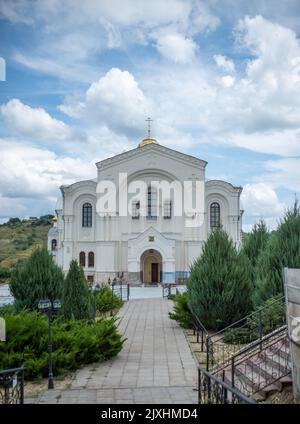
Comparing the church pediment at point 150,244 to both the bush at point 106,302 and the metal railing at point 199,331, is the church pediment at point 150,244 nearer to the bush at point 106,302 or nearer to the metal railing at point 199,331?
the bush at point 106,302

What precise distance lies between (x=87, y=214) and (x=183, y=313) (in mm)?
24678

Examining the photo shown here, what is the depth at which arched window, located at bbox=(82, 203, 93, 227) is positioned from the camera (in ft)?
138

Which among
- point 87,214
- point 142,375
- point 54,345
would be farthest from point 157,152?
point 142,375

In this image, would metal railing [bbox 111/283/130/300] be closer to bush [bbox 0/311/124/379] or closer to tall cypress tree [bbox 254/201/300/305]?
tall cypress tree [bbox 254/201/300/305]

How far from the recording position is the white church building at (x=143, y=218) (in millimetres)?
40500

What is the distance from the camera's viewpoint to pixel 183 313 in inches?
731

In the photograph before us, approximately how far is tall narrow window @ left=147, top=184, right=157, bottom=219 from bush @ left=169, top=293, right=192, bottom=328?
70.3ft

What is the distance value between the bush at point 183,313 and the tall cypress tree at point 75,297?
153 inches

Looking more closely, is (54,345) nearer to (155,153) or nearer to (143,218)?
(143,218)

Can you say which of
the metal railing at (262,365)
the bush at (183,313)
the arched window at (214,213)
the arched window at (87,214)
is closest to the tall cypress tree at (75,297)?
the bush at (183,313)

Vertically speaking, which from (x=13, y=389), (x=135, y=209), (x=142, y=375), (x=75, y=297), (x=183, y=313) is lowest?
(x=142, y=375)

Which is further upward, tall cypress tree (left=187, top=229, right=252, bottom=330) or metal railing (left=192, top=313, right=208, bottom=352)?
tall cypress tree (left=187, top=229, right=252, bottom=330)

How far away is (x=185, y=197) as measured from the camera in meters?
40.7

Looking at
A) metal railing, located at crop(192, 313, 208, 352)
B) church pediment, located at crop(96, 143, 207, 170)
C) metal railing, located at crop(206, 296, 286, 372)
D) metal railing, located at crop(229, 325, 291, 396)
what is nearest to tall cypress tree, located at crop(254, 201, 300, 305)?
metal railing, located at crop(206, 296, 286, 372)
